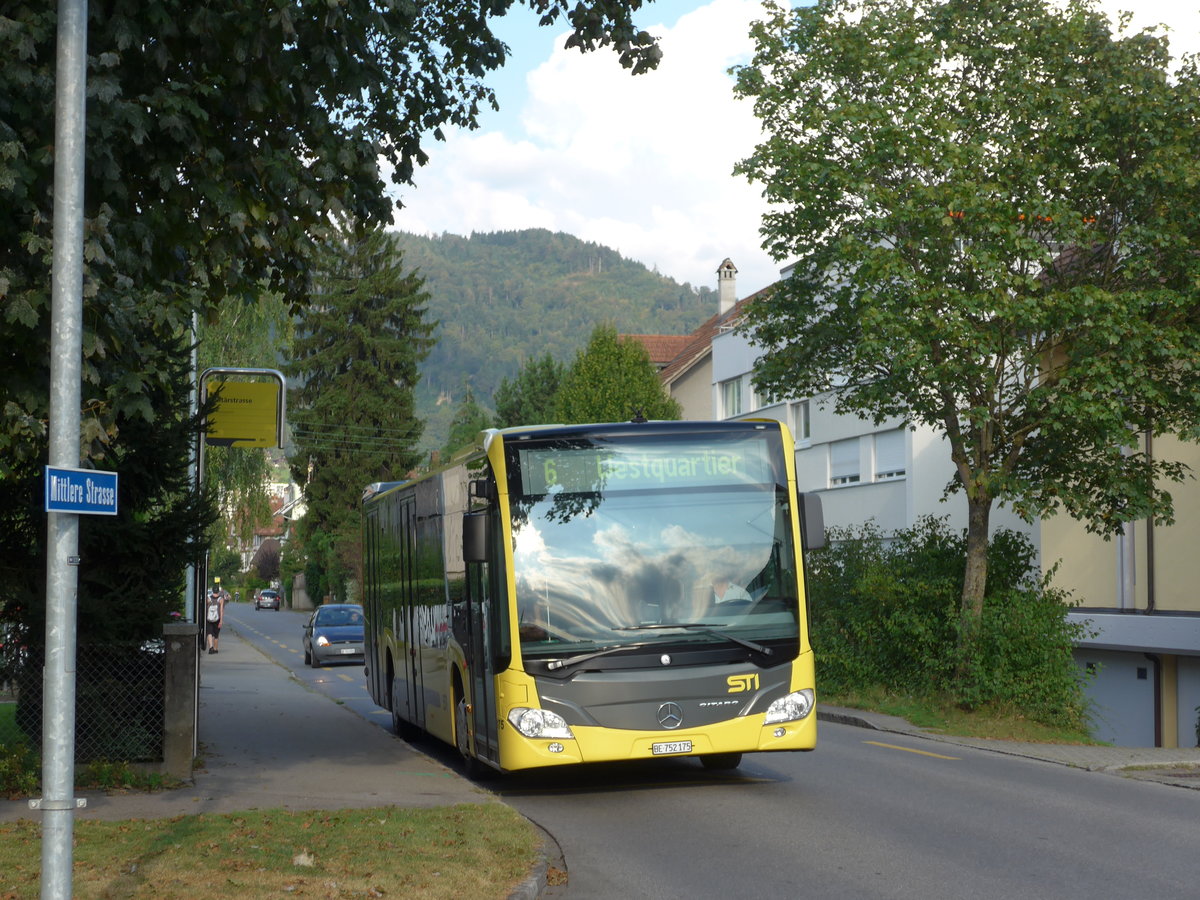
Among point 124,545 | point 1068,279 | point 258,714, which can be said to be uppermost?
point 1068,279

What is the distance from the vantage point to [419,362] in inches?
3093

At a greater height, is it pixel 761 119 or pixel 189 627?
pixel 761 119

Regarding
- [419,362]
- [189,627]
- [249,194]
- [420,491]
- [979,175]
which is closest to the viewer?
[249,194]

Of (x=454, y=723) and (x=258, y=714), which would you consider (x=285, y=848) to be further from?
(x=258, y=714)

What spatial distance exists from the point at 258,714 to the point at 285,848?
12.4 m

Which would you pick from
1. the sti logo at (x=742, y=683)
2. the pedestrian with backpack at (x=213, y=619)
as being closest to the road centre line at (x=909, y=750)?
the sti logo at (x=742, y=683)

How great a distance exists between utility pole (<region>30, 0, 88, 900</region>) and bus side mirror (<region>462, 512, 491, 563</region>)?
561cm

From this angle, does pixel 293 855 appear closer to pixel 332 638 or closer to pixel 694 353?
pixel 332 638

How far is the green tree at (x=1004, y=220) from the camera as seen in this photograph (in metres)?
18.8

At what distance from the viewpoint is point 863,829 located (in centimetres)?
1066

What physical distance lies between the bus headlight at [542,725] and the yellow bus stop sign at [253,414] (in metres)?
6.44

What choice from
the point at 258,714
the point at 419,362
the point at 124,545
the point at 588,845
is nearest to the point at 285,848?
the point at 588,845

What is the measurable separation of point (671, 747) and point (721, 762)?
9.35 feet

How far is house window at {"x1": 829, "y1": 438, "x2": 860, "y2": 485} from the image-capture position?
137 feet
